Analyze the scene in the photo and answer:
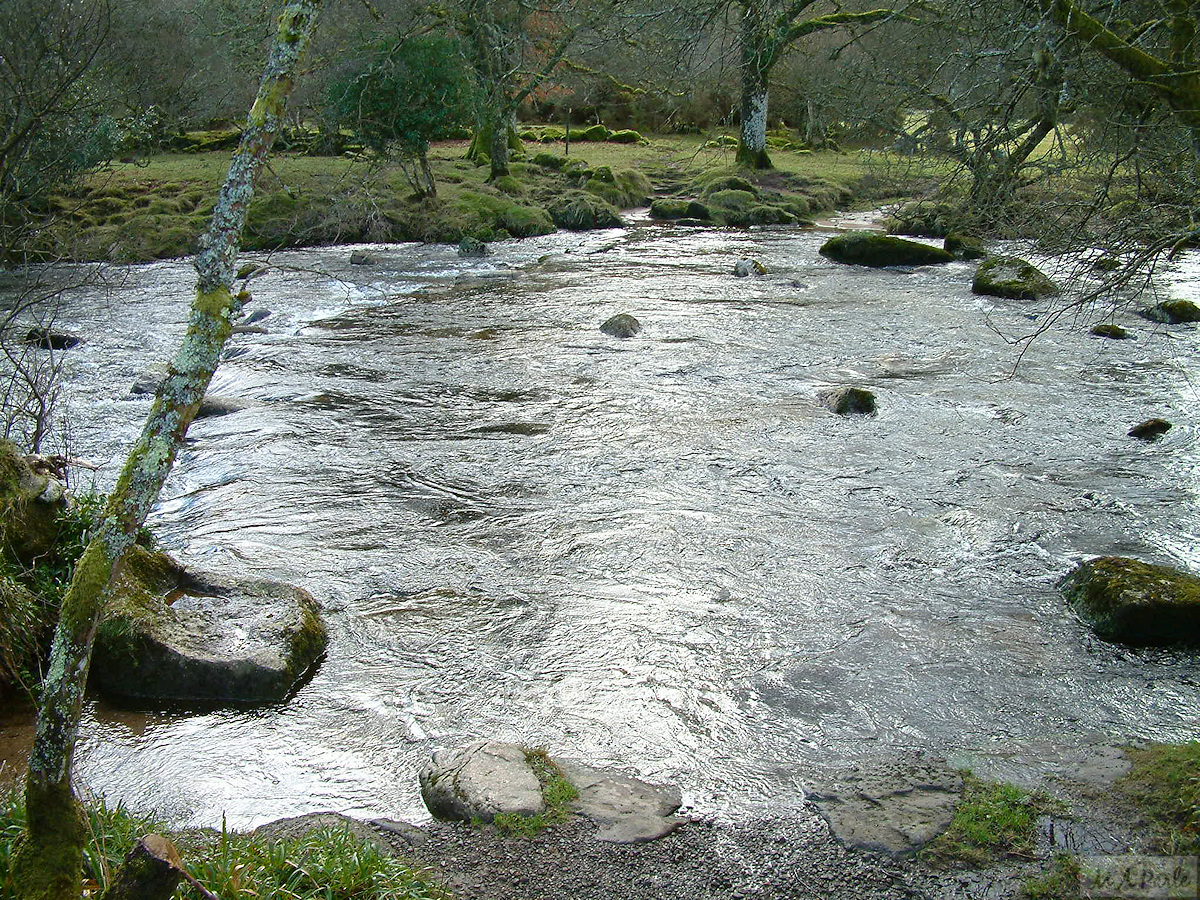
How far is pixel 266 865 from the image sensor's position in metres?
3.92

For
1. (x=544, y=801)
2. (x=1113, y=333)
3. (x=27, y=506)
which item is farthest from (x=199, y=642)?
(x=1113, y=333)

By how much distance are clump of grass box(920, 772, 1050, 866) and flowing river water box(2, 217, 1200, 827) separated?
0.50m

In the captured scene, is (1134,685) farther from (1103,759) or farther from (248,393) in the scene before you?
(248,393)

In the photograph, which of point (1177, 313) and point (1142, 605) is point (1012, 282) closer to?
point (1177, 313)

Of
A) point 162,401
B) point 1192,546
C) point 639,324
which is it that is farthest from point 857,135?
point 162,401

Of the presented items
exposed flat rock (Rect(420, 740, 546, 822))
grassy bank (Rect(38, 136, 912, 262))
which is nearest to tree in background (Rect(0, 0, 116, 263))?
grassy bank (Rect(38, 136, 912, 262))

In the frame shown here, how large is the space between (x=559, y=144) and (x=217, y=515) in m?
34.9

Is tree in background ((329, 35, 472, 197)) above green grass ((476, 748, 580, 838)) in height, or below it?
above

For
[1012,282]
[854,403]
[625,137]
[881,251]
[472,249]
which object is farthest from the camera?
[625,137]

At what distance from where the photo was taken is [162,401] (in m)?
3.43

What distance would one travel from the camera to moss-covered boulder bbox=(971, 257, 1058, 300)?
17594 mm

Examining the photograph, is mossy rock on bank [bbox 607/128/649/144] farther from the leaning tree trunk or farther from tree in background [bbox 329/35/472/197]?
the leaning tree trunk

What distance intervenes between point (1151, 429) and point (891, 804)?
24.6 feet

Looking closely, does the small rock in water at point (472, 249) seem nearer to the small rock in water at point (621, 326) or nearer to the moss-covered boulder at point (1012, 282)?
the small rock in water at point (621, 326)
